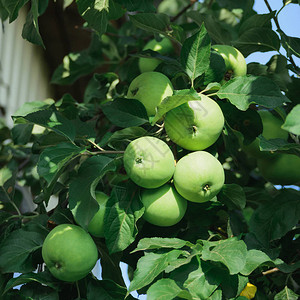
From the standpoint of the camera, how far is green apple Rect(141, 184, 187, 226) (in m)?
1.00

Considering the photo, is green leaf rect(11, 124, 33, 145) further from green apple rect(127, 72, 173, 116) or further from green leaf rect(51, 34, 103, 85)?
green apple rect(127, 72, 173, 116)

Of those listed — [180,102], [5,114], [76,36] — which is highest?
[180,102]

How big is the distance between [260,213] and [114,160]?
0.40 meters

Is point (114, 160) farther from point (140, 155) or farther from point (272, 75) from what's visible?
point (272, 75)

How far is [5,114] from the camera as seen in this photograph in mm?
2805

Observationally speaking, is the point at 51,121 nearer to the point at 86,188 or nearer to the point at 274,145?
the point at 86,188

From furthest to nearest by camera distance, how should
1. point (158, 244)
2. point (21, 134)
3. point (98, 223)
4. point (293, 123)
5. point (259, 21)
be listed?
1. point (21, 134)
2. point (259, 21)
3. point (98, 223)
4. point (158, 244)
5. point (293, 123)

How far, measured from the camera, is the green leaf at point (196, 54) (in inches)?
41.3

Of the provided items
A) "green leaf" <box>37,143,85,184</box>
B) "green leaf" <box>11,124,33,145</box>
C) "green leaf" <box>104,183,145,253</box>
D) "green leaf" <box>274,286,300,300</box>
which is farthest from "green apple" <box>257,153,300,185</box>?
"green leaf" <box>11,124,33,145</box>

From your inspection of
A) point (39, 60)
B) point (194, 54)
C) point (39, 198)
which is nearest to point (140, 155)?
point (194, 54)

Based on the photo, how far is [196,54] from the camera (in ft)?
3.48

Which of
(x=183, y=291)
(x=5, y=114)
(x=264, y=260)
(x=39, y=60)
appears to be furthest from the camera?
(x=39, y=60)

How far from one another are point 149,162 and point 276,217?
0.38 m

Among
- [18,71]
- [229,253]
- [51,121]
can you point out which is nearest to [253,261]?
[229,253]
